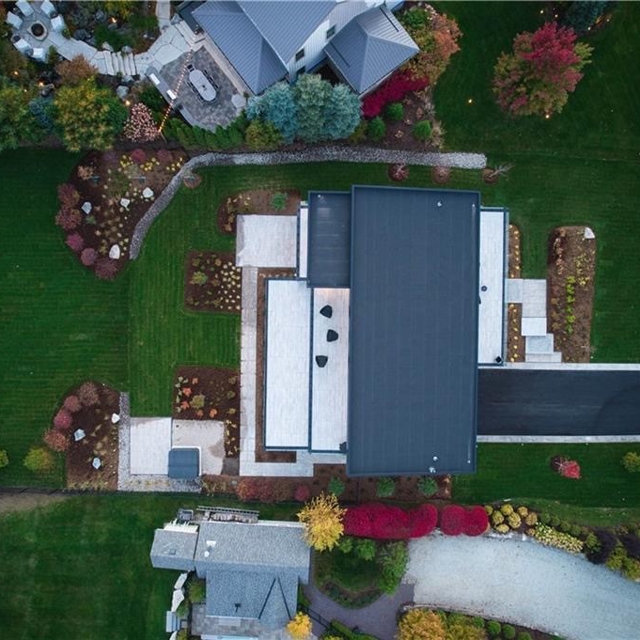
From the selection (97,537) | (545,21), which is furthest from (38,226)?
(545,21)

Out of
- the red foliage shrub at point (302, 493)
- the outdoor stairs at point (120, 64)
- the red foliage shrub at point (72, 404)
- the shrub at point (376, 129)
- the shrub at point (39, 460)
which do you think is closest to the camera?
the shrub at point (376, 129)

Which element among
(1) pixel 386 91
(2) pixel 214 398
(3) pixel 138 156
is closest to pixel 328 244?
(1) pixel 386 91

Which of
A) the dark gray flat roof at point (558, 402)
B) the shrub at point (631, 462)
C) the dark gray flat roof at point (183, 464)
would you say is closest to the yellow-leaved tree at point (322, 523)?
the dark gray flat roof at point (183, 464)

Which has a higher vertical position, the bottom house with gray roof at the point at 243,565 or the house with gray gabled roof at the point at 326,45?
the house with gray gabled roof at the point at 326,45

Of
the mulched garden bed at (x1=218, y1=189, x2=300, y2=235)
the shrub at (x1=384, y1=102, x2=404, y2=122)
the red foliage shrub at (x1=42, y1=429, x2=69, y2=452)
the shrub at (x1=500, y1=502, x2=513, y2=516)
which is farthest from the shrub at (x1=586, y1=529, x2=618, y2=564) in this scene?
the red foliage shrub at (x1=42, y1=429, x2=69, y2=452)

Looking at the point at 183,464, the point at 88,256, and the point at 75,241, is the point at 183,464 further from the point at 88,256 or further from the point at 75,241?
the point at 75,241

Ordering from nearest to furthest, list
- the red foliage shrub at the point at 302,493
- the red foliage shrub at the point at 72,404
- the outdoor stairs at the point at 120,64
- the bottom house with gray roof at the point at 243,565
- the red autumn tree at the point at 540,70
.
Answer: the red autumn tree at the point at 540,70, the bottom house with gray roof at the point at 243,565, the outdoor stairs at the point at 120,64, the red foliage shrub at the point at 302,493, the red foliage shrub at the point at 72,404

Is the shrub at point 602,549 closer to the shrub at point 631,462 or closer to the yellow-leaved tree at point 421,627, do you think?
the shrub at point 631,462

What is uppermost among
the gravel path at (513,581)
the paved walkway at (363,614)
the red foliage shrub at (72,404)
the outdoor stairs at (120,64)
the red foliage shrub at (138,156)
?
the outdoor stairs at (120,64)

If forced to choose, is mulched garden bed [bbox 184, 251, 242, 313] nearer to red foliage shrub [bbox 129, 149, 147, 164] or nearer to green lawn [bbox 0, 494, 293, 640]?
red foliage shrub [bbox 129, 149, 147, 164]
